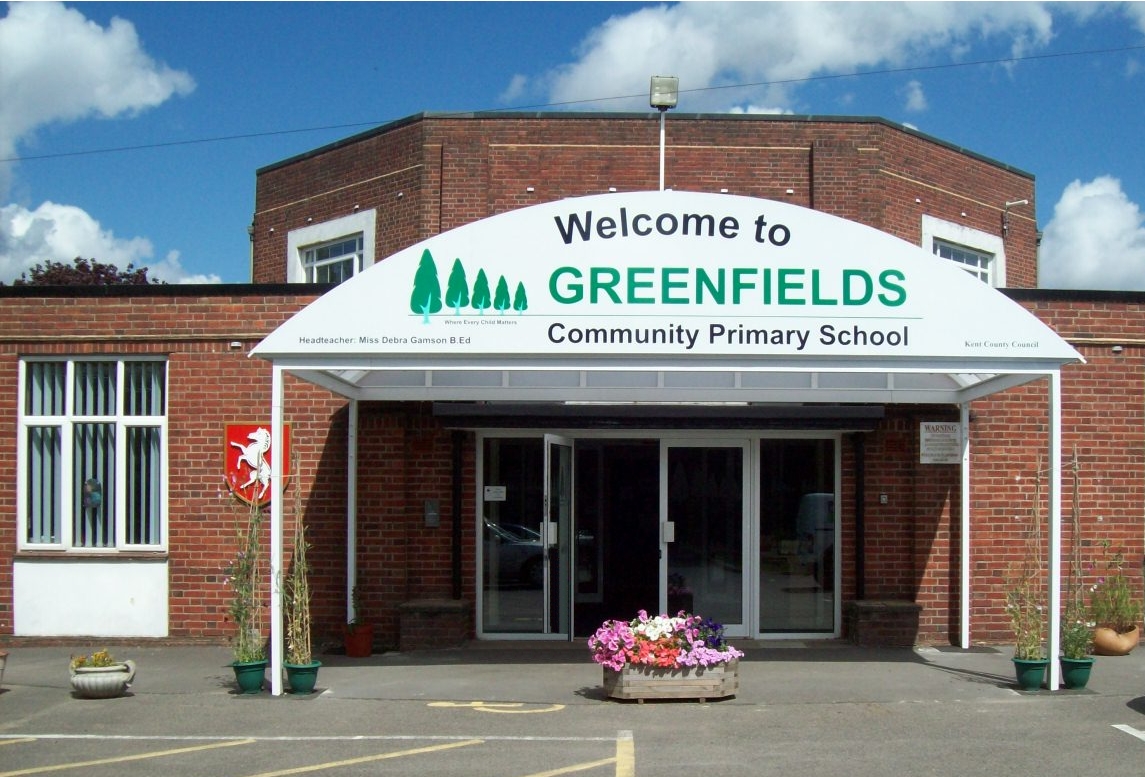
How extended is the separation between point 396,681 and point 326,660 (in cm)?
154

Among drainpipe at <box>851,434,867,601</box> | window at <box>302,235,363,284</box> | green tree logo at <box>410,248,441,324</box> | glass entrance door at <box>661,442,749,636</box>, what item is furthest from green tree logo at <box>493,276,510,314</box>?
window at <box>302,235,363,284</box>

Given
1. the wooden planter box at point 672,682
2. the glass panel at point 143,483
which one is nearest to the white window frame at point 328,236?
the glass panel at point 143,483

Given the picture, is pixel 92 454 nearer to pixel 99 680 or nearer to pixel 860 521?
pixel 99 680

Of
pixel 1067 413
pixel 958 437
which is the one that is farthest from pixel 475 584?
pixel 1067 413

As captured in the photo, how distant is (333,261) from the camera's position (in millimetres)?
19531

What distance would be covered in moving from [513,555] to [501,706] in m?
3.60

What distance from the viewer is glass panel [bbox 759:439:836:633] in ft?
45.2

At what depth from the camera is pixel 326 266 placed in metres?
19.8

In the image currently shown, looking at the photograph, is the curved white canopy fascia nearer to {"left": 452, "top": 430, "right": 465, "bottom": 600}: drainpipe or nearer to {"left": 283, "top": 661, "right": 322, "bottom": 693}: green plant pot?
{"left": 283, "top": 661, "right": 322, "bottom": 693}: green plant pot

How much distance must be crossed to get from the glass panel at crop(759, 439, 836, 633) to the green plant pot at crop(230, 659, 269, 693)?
5.83 metres

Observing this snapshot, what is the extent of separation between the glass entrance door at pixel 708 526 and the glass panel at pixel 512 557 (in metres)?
1.47

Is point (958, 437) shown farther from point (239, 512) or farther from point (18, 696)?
point (18, 696)

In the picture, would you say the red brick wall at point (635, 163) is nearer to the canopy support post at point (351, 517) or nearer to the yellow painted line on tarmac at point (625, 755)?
the canopy support post at point (351, 517)

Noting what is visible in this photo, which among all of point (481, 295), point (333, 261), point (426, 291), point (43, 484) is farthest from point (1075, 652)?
point (333, 261)
